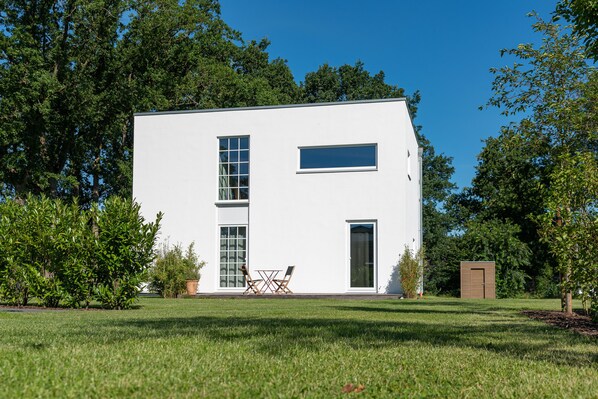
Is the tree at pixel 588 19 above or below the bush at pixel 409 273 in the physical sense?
above

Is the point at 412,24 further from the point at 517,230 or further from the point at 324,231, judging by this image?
the point at 324,231

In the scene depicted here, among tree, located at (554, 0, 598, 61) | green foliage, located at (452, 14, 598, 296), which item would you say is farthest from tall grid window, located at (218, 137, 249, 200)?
tree, located at (554, 0, 598, 61)

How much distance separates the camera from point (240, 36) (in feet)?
122

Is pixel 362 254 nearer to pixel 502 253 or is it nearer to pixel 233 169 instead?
pixel 233 169

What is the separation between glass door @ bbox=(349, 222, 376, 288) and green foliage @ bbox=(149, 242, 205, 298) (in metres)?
5.00

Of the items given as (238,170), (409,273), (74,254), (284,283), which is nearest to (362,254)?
(409,273)

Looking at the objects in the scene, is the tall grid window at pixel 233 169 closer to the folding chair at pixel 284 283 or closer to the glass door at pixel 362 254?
the folding chair at pixel 284 283

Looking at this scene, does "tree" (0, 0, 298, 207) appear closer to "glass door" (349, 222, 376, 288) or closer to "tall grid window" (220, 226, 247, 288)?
"tall grid window" (220, 226, 247, 288)

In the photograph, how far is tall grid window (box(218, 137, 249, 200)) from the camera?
73.6 ft

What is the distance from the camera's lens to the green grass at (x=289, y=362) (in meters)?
3.72

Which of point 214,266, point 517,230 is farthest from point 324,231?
point 517,230

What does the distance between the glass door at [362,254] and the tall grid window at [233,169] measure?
13.2ft

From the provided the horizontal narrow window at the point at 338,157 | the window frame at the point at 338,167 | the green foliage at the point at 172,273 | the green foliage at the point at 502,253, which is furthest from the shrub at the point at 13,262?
the green foliage at the point at 502,253

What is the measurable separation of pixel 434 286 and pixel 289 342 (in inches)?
1079
